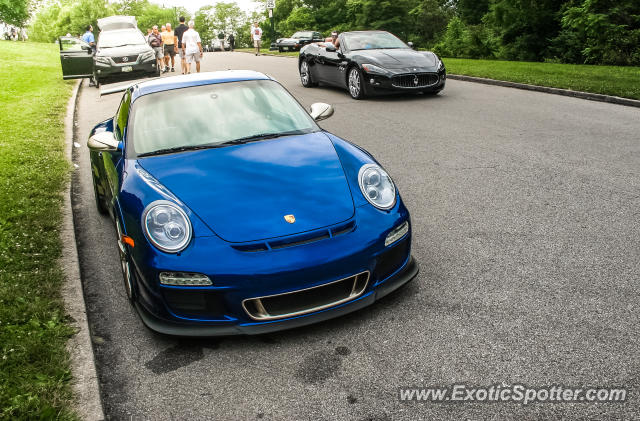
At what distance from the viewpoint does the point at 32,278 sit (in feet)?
13.6

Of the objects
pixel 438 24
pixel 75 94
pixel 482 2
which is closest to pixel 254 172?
pixel 75 94

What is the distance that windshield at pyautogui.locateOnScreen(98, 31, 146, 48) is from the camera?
59.2 ft

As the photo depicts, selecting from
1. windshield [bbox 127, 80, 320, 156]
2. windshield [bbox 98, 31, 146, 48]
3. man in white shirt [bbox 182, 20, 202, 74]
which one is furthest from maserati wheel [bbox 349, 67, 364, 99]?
windshield [bbox 98, 31, 146, 48]

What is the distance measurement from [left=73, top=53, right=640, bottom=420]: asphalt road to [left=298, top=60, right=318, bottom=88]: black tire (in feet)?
27.9

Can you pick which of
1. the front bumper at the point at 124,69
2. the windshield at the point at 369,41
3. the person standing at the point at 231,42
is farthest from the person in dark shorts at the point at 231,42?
the windshield at the point at 369,41

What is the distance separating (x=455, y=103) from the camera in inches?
443

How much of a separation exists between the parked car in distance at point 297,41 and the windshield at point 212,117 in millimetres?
37996

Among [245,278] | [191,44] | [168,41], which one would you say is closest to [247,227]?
[245,278]

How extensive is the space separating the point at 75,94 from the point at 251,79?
12281 millimetres

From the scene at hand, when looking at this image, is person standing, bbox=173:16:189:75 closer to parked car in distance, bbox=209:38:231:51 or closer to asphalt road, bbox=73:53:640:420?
asphalt road, bbox=73:53:640:420

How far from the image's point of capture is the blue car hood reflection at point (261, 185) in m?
3.30

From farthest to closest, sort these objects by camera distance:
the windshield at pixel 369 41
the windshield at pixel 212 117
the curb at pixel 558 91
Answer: the windshield at pixel 369 41, the curb at pixel 558 91, the windshield at pixel 212 117

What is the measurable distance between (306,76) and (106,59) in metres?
6.56

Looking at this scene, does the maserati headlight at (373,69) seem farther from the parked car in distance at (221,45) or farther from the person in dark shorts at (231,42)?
the parked car in distance at (221,45)
